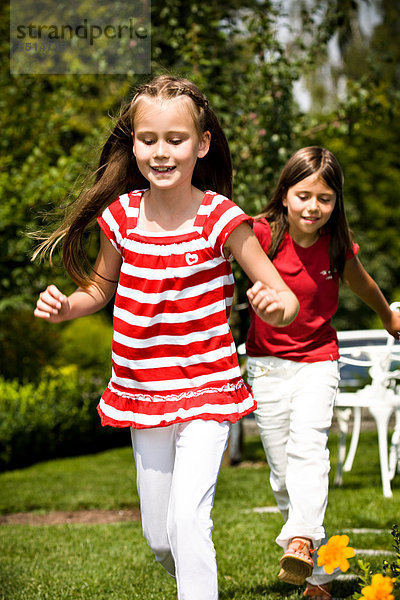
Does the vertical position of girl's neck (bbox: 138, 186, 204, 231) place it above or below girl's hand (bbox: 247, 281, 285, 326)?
above

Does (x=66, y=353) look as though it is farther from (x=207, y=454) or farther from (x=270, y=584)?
(x=207, y=454)

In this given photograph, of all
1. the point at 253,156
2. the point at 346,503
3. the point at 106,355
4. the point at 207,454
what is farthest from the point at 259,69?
the point at 106,355

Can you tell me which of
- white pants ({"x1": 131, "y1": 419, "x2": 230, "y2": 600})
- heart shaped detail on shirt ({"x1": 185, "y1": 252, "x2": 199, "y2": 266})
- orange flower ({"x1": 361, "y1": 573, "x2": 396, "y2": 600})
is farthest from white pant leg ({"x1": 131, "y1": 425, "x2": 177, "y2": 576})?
orange flower ({"x1": 361, "y1": 573, "x2": 396, "y2": 600})

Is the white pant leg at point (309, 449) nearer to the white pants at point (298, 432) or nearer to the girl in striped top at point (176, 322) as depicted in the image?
the white pants at point (298, 432)

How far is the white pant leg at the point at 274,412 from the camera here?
127 inches

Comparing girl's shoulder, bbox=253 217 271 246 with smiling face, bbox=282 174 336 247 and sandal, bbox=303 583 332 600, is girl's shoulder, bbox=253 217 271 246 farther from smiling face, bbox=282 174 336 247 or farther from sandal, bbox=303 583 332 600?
sandal, bbox=303 583 332 600

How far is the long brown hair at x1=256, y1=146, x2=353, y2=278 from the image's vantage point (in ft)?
10.8

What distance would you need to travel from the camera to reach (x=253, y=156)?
6.68 meters

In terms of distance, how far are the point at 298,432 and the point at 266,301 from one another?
3.45 ft

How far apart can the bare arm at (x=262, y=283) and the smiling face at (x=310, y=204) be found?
770mm

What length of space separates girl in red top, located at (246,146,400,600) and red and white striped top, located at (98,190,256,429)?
2.09ft

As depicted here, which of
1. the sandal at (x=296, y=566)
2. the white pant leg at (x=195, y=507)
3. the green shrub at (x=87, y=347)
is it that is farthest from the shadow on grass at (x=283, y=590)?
the green shrub at (x=87, y=347)

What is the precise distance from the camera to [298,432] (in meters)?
3.11

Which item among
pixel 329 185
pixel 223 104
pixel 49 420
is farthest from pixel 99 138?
pixel 49 420
